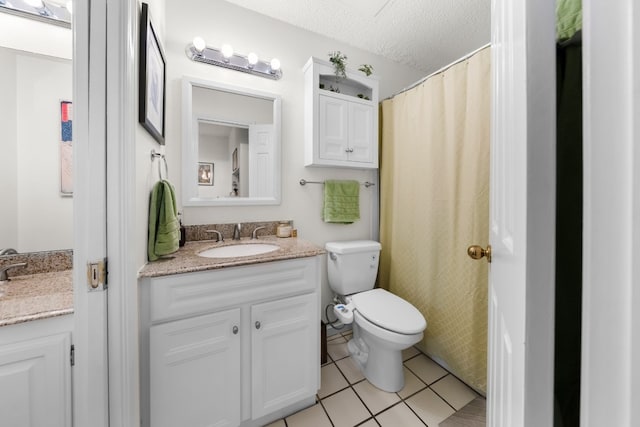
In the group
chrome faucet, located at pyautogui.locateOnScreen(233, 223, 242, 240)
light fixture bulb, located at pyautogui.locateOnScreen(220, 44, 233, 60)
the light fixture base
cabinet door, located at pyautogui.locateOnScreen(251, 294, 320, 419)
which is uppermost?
light fixture bulb, located at pyautogui.locateOnScreen(220, 44, 233, 60)

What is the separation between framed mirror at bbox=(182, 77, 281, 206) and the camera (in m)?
1.46

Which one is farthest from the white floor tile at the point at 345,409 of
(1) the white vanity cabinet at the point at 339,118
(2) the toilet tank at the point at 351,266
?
(1) the white vanity cabinet at the point at 339,118

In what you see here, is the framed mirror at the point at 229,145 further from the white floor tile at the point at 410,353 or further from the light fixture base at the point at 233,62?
the white floor tile at the point at 410,353

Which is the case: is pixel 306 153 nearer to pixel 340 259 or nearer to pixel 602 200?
pixel 340 259

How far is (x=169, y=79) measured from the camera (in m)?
1.41

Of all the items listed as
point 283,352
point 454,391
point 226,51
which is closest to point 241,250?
point 283,352

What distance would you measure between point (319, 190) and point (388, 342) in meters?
1.14

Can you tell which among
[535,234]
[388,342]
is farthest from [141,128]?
[388,342]

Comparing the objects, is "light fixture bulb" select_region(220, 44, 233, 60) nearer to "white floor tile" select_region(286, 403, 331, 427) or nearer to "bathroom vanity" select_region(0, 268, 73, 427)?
"bathroom vanity" select_region(0, 268, 73, 427)

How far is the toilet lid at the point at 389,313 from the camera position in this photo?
4.21 ft

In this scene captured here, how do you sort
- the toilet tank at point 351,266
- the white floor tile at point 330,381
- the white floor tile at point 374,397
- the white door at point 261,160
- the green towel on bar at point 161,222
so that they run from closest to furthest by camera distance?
the green towel on bar at point 161,222, the white floor tile at point 374,397, the white floor tile at point 330,381, the white door at point 261,160, the toilet tank at point 351,266

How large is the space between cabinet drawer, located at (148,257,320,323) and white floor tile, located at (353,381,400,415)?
71 centimetres

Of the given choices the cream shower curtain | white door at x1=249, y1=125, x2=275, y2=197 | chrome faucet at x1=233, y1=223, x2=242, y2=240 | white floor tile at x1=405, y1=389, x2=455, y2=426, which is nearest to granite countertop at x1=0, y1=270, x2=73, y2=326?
chrome faucet at x1=233, y1=223, x2=242, y2=240

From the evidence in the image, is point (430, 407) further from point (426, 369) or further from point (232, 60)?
point (232, 60)
